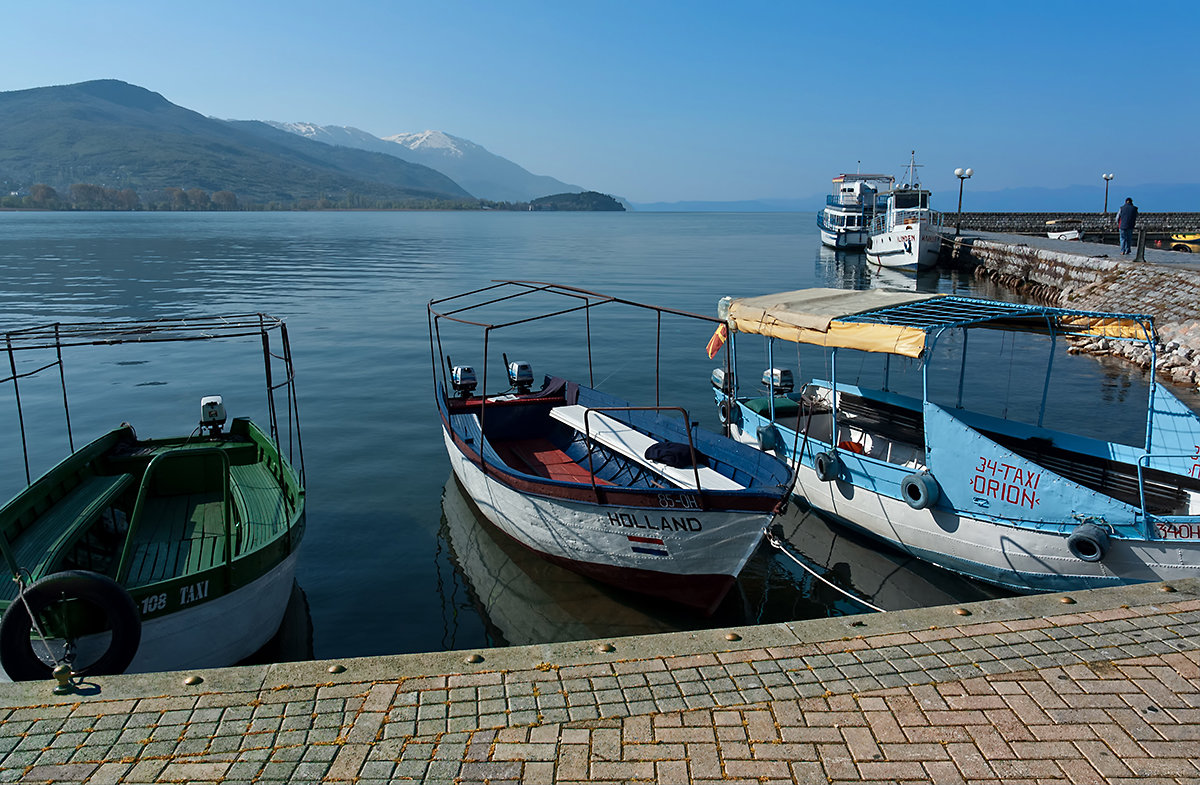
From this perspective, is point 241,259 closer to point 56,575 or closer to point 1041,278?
point 1041,278

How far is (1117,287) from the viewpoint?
29.8 m

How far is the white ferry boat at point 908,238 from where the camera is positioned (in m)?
51.4

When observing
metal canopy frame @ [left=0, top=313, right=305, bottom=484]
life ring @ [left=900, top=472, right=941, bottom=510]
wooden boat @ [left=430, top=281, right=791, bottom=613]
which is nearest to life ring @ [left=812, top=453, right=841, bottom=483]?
life ring @ [left=900, top=472, right=941, bottom=510]

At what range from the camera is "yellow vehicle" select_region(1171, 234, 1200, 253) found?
46.0m

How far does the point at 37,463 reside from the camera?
16203 mm

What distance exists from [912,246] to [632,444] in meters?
46.0

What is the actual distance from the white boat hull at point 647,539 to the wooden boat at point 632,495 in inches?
0.6

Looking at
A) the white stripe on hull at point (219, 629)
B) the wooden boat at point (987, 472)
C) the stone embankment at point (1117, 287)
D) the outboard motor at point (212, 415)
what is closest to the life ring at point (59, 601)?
the white stripe on hull at point (219, 629)

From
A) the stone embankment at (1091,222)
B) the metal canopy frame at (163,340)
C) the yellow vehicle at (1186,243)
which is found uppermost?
the stone embankment at (1091,222)

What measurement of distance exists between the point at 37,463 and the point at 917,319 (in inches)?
694

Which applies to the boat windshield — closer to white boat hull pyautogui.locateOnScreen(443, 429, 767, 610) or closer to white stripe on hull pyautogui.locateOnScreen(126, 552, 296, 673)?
white boat hull pyautogui.locateOnScreen(443, 429, 767, 610)

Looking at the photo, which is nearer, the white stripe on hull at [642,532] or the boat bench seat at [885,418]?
the white stripe on hull at [642,532]

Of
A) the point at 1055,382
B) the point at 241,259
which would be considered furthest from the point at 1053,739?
the point at 241,259

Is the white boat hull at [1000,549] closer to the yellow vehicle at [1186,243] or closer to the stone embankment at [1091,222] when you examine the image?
the yellow vehicle at [1186,243]
